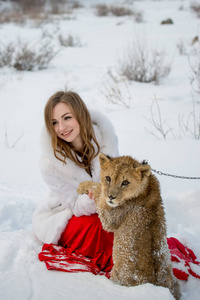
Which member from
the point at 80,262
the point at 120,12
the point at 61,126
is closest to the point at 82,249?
the point at 80,262

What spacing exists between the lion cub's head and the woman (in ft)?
1.95

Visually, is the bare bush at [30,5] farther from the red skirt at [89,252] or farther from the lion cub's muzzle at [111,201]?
the lion cub's muzzle at [111,201]

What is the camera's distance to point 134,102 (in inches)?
341

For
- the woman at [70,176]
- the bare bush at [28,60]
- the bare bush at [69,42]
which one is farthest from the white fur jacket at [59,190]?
the bare bush at [69,42]

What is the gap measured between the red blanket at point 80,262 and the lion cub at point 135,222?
15.8 inches

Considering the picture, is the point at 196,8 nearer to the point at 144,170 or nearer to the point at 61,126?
the point at 61,126

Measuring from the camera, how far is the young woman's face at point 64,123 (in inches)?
123

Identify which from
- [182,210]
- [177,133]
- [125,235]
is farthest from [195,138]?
[125,235]

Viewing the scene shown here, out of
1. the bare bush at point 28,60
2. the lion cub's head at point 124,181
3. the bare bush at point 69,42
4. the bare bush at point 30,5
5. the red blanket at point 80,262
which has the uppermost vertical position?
the bare bush at point 30,5

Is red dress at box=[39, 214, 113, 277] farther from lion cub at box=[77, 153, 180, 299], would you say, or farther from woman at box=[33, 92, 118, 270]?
lion cub at box=[77, 153, 180, 299]

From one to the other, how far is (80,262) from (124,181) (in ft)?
3.42

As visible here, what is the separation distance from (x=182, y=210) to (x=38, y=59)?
10.2m

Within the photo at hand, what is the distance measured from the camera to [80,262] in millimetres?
2787

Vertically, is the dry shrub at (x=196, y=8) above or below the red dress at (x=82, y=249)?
above
